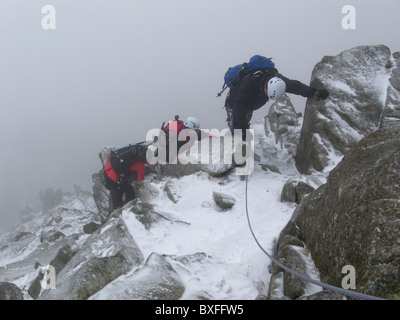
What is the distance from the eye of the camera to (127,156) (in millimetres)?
12406

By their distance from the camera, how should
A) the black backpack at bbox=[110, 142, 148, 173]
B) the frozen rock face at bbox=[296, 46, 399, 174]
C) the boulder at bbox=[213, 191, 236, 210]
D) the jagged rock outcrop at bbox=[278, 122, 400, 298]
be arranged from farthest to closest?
the black backpack at bbox=[110, 142, 148, 173] → the frozen rock face at bbox=[296, 46, 399, 174] → the boulder at bbox=[213, 191, 236, 210] → the jagged rock outcrop at bbox=[278, 122, 400, 298]

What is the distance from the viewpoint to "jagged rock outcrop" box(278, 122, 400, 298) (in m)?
3.71

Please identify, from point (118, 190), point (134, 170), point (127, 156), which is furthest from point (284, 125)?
point (118, 190)

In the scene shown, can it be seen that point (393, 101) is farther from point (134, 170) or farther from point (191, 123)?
point (134, 170)

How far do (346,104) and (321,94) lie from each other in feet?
3.08

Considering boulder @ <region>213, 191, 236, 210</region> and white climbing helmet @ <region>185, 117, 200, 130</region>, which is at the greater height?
white climbing helmet @ <region>185, 117, 200, 130</region>

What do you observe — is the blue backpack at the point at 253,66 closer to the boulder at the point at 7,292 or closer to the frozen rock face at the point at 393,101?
the frozen rock face at the point at 393,101

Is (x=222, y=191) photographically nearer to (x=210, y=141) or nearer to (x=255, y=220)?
(x=255, y=220)

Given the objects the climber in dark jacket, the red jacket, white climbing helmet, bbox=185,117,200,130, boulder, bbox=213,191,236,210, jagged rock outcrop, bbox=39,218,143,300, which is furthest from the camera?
white climbing helmet, bbox=185,117,200,130

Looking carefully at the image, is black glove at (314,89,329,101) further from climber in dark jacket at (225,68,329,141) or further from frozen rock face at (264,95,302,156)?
frozen rock face at (264,95,302,156)

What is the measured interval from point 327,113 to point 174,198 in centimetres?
631

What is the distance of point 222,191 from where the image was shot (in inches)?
388

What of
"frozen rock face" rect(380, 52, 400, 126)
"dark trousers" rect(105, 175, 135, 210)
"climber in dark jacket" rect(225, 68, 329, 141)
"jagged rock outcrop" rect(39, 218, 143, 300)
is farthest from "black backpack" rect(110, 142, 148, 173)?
"frozen rock face" rect(380, 52, 400, 126)
